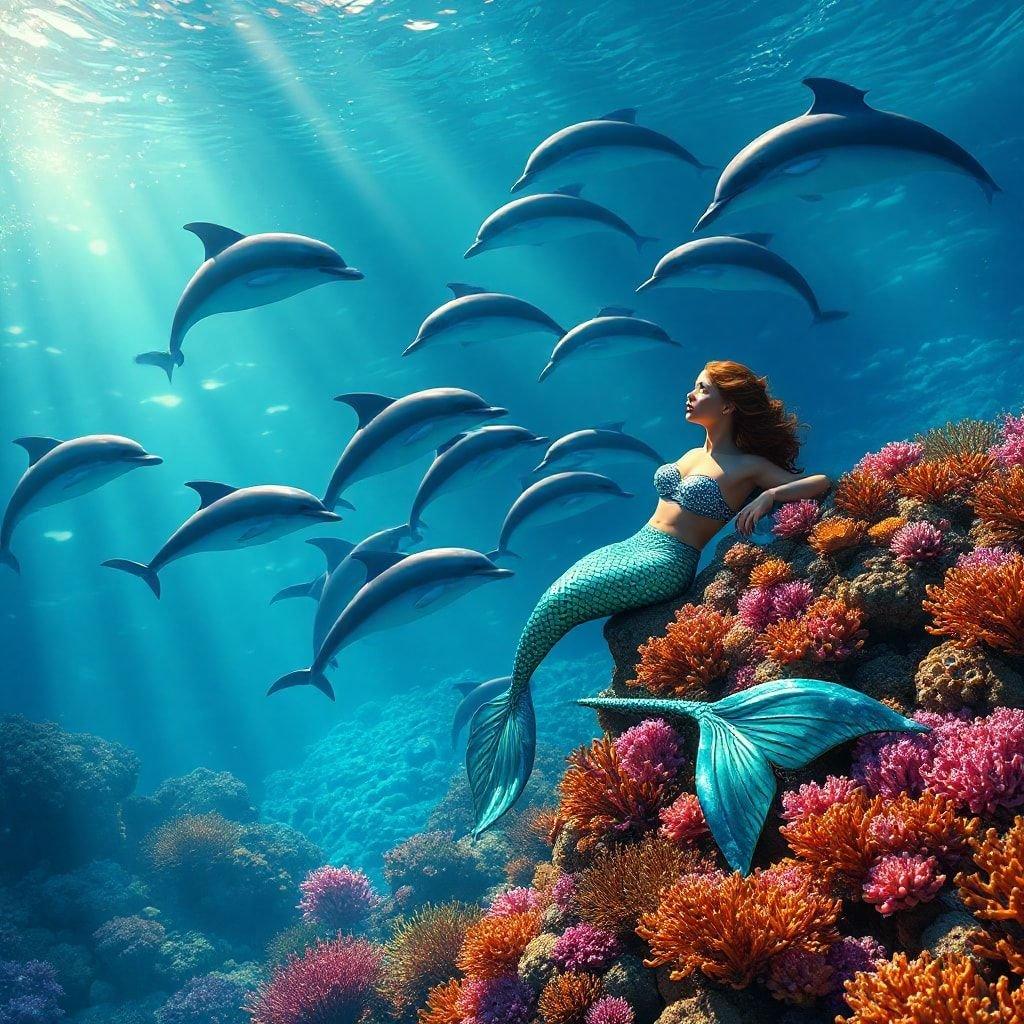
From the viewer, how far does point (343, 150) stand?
17.2m

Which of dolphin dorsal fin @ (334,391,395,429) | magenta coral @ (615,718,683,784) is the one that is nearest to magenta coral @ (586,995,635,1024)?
A: magenta coral @ (615,718,683,784)

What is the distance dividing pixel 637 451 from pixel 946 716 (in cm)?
642

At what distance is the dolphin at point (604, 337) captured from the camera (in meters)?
8.19

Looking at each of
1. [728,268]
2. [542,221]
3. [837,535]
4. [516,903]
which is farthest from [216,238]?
[516,903]

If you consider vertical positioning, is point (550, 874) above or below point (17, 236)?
below

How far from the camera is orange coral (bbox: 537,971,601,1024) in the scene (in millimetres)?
2844

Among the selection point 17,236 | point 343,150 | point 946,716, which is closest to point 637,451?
point 946,716

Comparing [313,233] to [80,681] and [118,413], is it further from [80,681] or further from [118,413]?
[80,681]

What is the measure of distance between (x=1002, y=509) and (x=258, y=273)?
5.83 metres

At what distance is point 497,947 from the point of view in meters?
3.51

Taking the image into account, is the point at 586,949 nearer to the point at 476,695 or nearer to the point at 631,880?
the point at 631,880

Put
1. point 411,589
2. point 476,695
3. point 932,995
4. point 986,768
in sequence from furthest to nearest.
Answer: point 476,695 < point 411,589 < point 986,768 < point 932,995

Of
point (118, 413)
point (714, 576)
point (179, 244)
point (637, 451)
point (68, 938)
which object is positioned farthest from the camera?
point (118, 413)

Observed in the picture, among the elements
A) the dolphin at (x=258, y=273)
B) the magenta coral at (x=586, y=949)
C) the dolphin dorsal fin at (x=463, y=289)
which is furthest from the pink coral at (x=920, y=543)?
the dolphin dorsal fin at (x=463, y=289)
